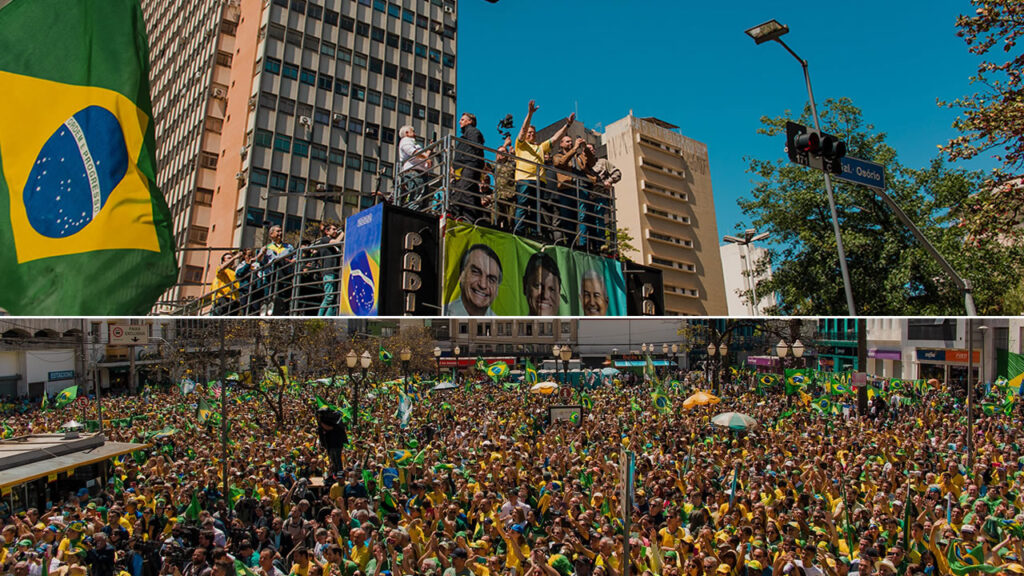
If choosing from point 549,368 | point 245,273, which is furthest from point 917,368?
point 245,273

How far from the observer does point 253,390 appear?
5.05m

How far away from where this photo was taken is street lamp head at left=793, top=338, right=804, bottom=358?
497 cm

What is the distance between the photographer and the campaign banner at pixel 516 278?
18.5ft

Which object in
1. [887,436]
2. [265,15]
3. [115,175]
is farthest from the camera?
[265,15]

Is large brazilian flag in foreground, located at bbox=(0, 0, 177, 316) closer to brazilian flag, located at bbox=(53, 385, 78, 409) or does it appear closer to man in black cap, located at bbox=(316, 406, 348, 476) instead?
brazilian flag, located at bbox=(53, 385, 78, 409)

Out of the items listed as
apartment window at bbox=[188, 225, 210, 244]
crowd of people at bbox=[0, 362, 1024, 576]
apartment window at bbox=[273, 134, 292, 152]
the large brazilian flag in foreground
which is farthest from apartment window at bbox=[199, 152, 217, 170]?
crowd of people at bbox=[0, 362, 1024, 576]

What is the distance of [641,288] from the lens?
781 cm

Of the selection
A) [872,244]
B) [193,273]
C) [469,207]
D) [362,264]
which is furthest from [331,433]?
[193,273]

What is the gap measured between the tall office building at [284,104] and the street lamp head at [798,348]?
3813 centimetres

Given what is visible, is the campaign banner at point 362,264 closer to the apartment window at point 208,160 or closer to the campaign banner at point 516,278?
the campaign banner at point 516,278

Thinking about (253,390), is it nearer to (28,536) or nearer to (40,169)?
(28,536)

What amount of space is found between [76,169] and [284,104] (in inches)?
1790

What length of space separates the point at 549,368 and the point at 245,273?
5.14 metres

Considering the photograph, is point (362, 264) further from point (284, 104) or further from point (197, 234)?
point (197, 234)
